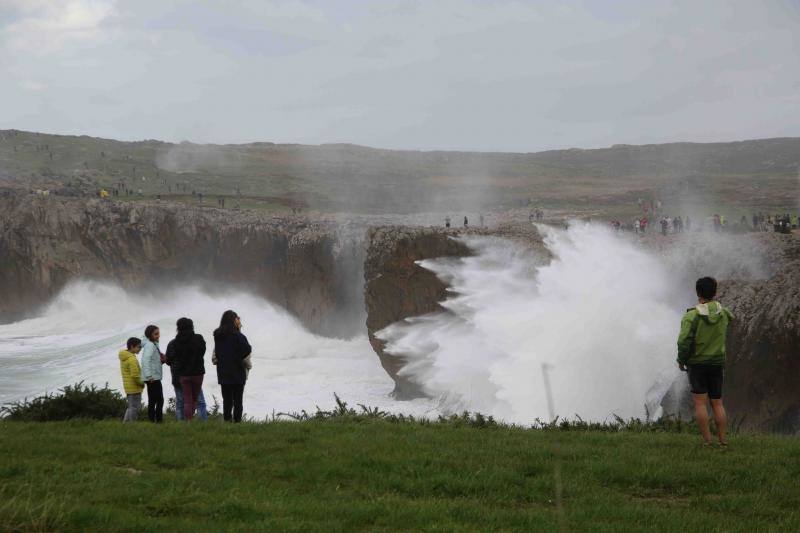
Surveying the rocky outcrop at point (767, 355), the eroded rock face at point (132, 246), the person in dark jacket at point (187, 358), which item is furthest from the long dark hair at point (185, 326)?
the eroded rock face at point (132, 246)

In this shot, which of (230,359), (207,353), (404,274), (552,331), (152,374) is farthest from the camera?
(207,353)

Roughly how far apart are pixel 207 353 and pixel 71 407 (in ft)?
84.0

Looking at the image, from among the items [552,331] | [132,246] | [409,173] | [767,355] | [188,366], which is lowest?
[552,331]

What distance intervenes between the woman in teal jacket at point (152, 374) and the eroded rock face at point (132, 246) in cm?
3111

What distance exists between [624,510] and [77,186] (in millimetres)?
55580

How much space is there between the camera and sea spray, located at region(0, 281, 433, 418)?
2942cm

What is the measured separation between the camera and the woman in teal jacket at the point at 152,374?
36.7 ft

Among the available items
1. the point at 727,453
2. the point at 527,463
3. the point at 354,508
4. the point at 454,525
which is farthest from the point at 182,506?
the point at 727,453

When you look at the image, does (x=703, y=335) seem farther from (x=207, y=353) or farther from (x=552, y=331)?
(x=207, y=353)

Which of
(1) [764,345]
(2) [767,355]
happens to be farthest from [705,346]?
(1) [764,345]

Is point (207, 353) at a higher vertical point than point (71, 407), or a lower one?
lower

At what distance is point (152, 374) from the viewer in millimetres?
11195

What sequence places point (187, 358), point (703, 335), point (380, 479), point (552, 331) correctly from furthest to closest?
1. point (552, 331)
2. point (187, 358)
3. point (703, 335)
4. point (380, 479)

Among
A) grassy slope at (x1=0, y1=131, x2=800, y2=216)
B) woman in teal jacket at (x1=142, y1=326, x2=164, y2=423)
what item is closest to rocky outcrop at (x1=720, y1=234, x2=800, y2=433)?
woman in teal jacket at (x1=142, y1=326, x2=164, y2=423)
